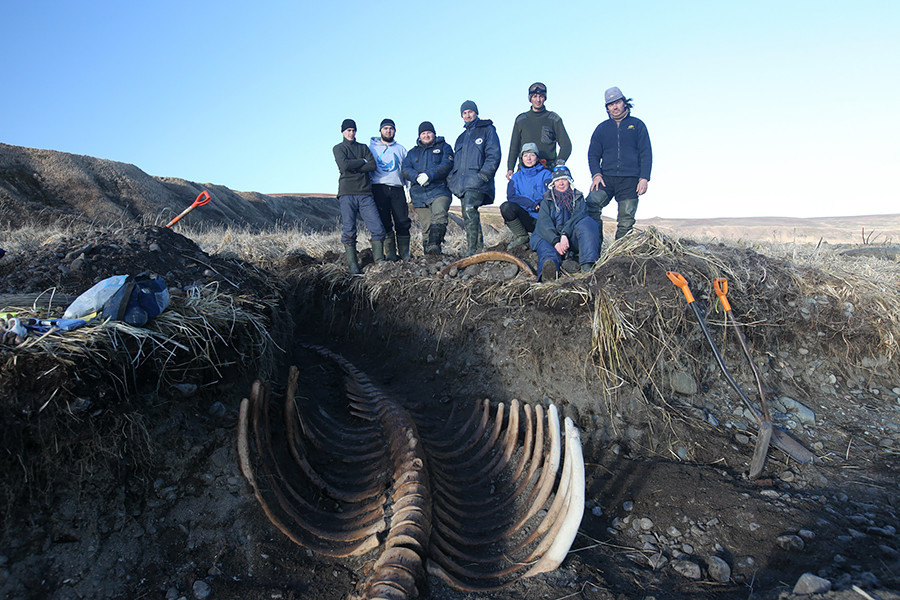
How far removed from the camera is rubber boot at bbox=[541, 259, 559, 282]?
16.0 ft

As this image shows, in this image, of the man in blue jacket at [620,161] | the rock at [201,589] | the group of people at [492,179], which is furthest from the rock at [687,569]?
the man in blue jacket at [620,161]

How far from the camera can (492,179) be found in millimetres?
6707

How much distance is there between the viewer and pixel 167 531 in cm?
256

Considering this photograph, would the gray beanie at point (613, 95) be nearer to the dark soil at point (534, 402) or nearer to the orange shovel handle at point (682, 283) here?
the dark soil at point (534, 402)

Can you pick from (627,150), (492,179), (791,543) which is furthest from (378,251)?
(791,543)

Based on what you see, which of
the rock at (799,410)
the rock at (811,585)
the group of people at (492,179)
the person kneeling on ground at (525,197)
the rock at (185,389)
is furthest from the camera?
the person kneeling on ground at (525,197)

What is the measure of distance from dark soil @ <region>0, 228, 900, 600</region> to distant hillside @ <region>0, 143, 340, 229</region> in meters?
9.75

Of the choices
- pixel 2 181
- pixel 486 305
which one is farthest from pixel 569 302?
pixel 2 181

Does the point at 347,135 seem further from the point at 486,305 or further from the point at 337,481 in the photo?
the point at 337,481

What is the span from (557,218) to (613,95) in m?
1.72

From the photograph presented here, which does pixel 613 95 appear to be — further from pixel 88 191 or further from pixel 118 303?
pixel 88 191

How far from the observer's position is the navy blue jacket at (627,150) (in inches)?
224

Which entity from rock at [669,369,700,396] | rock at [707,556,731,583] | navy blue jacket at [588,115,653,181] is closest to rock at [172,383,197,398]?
rock at [707,556,731,583]

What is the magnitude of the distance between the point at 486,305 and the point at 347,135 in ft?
10.6
